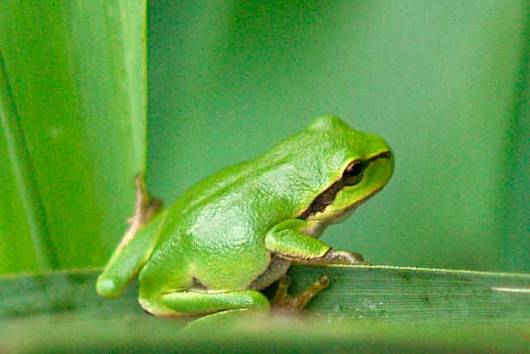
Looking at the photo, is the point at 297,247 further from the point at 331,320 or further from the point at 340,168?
the point at 331,320

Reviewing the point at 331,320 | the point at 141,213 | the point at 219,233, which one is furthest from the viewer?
the point at 141,213

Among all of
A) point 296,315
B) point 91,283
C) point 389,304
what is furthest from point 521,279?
point 91,283

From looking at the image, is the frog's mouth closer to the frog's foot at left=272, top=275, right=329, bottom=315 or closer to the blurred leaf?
the frog's foot at left=272, top=275, right=329, bottom=315

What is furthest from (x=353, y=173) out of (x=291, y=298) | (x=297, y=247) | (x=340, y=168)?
(x=291, y=298)

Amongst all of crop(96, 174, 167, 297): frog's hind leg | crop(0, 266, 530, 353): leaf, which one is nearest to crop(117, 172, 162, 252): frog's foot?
crop(96, 174, 167, 297): frog's hind leg

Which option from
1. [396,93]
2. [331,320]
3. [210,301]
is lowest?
[210,301]

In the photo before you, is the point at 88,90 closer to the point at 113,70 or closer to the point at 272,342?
the point at 113,70
